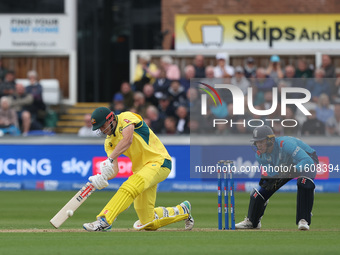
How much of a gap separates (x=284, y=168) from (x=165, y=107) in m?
9.79

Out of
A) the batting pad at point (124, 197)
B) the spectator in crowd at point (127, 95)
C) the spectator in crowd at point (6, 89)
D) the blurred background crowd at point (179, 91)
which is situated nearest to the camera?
the batting pad at point (124, 197)

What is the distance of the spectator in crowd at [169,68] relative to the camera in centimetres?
2298

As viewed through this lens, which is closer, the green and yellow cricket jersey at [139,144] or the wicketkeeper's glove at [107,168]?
the wicketkeeper's glove at [107,168]

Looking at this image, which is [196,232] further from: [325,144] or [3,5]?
[3,5]


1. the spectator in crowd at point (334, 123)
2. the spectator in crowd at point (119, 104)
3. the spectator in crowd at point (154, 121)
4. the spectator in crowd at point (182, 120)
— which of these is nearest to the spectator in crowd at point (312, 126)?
the spectator in crowd at point (334, 123)

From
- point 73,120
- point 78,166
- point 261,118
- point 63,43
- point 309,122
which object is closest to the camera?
point 261,118

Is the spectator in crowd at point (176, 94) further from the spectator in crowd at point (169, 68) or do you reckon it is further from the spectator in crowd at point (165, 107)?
the spectator in crowd at point (169, 68)

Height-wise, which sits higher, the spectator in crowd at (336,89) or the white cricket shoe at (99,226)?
the spectator in crowd at (336,89)

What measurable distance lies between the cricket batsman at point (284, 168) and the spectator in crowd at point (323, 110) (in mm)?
5863

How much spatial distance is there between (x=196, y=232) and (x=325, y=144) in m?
7.69

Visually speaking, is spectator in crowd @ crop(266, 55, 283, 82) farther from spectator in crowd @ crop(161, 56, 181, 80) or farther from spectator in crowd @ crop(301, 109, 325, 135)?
spectator in crowd @ crop(301, 109, 325, 135)

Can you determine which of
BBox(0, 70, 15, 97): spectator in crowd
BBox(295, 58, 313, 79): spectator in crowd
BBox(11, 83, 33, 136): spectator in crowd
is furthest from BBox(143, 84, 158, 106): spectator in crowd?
→ BBox(0, 70, 15, 97): spectator in crowd

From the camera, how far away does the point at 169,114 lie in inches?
854

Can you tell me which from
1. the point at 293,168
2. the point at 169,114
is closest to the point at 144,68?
the point at 169,114
